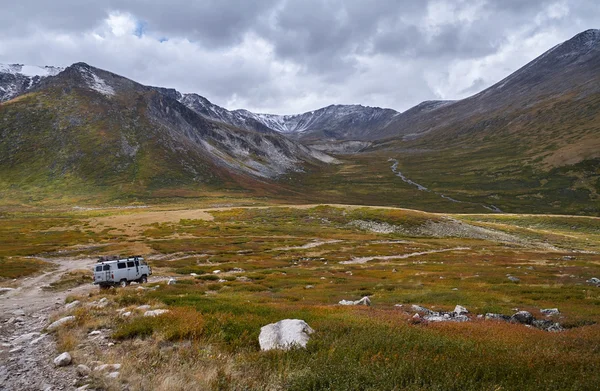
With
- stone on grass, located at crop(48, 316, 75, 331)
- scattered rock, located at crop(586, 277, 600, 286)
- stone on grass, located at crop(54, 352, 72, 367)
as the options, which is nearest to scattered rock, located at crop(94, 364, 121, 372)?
stone on grass, located at crop(54, 352, 72, 367)

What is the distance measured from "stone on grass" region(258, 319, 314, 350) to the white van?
2458 centimetres

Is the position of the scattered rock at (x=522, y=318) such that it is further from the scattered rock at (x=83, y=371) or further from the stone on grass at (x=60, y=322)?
the stone on grass at (x=60, y=322)

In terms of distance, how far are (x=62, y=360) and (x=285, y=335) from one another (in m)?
6.69

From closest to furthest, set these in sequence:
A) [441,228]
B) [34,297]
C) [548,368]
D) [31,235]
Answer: [548,368]
[34,297]
[31,235]
[441,228]

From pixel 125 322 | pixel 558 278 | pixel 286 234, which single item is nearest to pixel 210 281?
pixel 125 322

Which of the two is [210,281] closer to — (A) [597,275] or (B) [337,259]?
(B) [337,259]

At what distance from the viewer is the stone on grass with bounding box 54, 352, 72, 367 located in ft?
33.6

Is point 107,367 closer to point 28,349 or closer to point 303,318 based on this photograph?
point 28,349

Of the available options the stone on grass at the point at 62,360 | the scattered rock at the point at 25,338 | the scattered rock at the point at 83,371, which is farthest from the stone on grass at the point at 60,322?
the scattered rock at the point at 83,371

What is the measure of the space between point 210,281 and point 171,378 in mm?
28066

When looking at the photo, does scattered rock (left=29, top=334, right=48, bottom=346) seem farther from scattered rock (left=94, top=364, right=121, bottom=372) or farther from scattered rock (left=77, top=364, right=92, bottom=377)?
scattered rock (left=94, top=364, right=121, bottom=372)

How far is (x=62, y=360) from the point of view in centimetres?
1023

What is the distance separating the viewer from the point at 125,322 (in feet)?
46.4

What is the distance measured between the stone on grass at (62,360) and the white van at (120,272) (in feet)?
72.5
